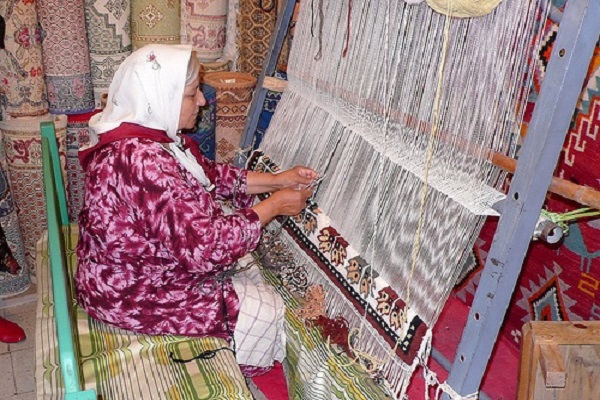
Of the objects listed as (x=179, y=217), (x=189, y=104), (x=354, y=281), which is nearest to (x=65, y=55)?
(x=189, y=104)

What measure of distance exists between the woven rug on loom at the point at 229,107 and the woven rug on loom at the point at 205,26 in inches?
10.4

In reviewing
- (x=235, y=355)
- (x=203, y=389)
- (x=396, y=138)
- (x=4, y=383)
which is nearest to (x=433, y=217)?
(x=396, y=138)

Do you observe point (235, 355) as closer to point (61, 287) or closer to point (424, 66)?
point (61, 287)

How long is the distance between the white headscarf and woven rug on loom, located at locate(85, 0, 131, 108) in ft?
5.83

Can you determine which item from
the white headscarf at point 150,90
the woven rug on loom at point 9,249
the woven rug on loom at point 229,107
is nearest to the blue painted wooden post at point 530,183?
the white headscarf at point 150,90

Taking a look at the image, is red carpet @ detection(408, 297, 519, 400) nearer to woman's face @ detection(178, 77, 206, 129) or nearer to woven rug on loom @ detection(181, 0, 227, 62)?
woman's face @ detection(178, 77, 206, 129)

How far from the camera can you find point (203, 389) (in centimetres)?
169

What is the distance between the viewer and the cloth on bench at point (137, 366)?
1.68 m

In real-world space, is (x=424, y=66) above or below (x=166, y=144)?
above

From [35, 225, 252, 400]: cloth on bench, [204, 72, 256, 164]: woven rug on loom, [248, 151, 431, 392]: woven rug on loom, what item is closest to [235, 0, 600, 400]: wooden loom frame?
[248, 151, 431, 392]: woven rug on loom

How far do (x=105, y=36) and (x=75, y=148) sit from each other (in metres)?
0.61

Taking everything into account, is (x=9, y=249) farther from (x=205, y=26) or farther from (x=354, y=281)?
(x=354, y=281)

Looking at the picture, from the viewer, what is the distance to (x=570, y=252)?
81.4 inches

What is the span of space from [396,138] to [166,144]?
657 mm
